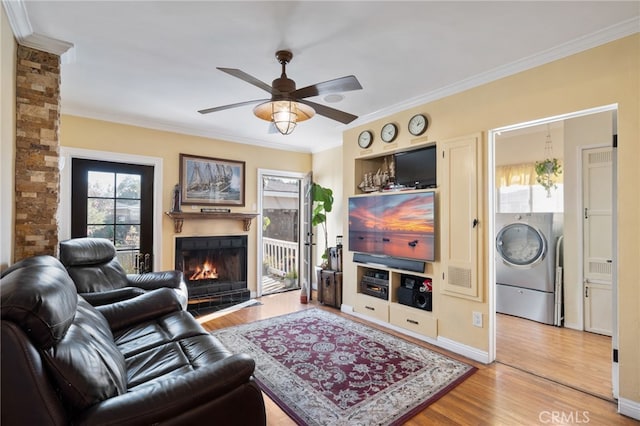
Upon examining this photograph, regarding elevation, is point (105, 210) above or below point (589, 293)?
above

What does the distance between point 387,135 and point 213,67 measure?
204 centimetres

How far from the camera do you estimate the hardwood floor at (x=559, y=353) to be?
96.7 inches

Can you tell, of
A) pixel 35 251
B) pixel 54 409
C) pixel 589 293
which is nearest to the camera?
pixel 54 409

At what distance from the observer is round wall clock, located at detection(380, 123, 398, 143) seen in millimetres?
3600

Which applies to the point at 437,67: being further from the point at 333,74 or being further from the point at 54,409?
the point at 54,409

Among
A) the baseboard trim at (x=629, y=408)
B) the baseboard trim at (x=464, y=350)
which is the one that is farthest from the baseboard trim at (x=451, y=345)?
the baseboard trim at (x=629, y=408)

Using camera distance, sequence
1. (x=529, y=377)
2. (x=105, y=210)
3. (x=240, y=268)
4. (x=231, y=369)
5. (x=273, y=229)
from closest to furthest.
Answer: (x=231, y=369) → (x=529, y=377) → (x=105, y=210) → (x=240, y=268) → (x=273, y=229)

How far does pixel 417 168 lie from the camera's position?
11.5 ft

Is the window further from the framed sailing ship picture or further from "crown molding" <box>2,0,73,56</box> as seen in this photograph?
"crown molding" <box>2,0,73,56</box>

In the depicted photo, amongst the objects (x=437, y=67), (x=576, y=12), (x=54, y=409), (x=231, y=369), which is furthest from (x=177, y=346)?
(x=576, y=12)

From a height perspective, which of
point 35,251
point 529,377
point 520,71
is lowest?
point 529,377

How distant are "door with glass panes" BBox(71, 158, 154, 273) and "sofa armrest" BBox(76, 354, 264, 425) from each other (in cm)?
334

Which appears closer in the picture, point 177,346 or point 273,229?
point 177,346

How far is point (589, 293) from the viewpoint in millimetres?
3508
